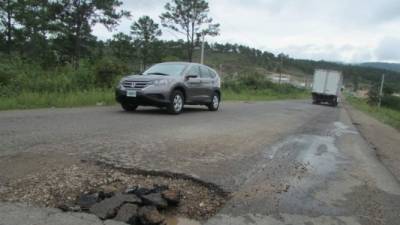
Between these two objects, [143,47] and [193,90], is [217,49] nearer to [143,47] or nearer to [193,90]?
[143,47]

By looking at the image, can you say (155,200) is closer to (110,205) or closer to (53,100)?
(110,205)

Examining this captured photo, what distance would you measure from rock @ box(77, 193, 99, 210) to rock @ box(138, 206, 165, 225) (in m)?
0.46

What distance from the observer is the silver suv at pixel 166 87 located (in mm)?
11336

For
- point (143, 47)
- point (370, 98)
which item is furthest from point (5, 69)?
point (370, 98)

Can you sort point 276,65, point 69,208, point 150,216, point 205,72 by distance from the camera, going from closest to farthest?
point 150,216, point 69,208, point 205,72, point 276,65

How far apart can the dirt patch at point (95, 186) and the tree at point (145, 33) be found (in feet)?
174

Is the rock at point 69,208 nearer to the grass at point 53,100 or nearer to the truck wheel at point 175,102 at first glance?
the truck wheel at point 175,102

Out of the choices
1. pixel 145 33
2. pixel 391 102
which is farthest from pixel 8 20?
pixel 391 102

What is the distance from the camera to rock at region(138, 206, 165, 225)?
3.20 metres

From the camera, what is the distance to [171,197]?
3697mm

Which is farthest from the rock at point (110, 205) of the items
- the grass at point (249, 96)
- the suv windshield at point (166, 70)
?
the grass at point (249, 96)

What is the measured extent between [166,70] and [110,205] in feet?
30.0

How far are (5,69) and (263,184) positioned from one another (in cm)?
1315

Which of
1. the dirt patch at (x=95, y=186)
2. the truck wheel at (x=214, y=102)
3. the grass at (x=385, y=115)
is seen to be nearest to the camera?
the dirt patch at (x=95, y=186)
